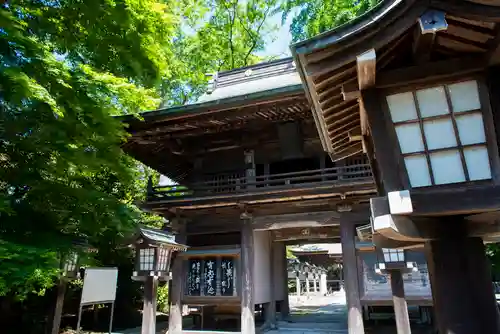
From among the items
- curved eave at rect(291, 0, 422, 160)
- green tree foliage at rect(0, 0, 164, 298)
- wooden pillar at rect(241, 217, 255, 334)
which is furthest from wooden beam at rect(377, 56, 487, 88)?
wooden pillar at rect(241, 217, 255, 334)

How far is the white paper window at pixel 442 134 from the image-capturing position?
2.67 meters

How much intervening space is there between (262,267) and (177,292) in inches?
117

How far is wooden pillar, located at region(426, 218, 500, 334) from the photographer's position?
2592 millimetres

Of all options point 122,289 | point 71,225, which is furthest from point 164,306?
point 71,225

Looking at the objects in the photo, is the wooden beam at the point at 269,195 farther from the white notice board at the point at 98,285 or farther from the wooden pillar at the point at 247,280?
the white notice board at the point at 98,285

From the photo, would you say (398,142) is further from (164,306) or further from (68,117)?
(164,306)

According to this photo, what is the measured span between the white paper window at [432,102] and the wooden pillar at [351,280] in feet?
22.4

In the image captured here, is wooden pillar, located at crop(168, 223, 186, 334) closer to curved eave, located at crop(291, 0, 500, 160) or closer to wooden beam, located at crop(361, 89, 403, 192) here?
curved eave, located at crop(291, 0, 500, 160)

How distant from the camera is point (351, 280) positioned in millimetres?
8914

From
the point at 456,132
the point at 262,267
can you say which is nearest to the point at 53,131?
the point at 456,132

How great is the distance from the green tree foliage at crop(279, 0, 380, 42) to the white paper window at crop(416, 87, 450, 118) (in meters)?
11.2

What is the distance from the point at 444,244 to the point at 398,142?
905mm

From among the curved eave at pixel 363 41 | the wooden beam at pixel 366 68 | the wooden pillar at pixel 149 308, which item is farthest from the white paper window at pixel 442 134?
the wooden pillar at pixel 149 308

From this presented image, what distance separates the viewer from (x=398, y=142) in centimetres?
285
